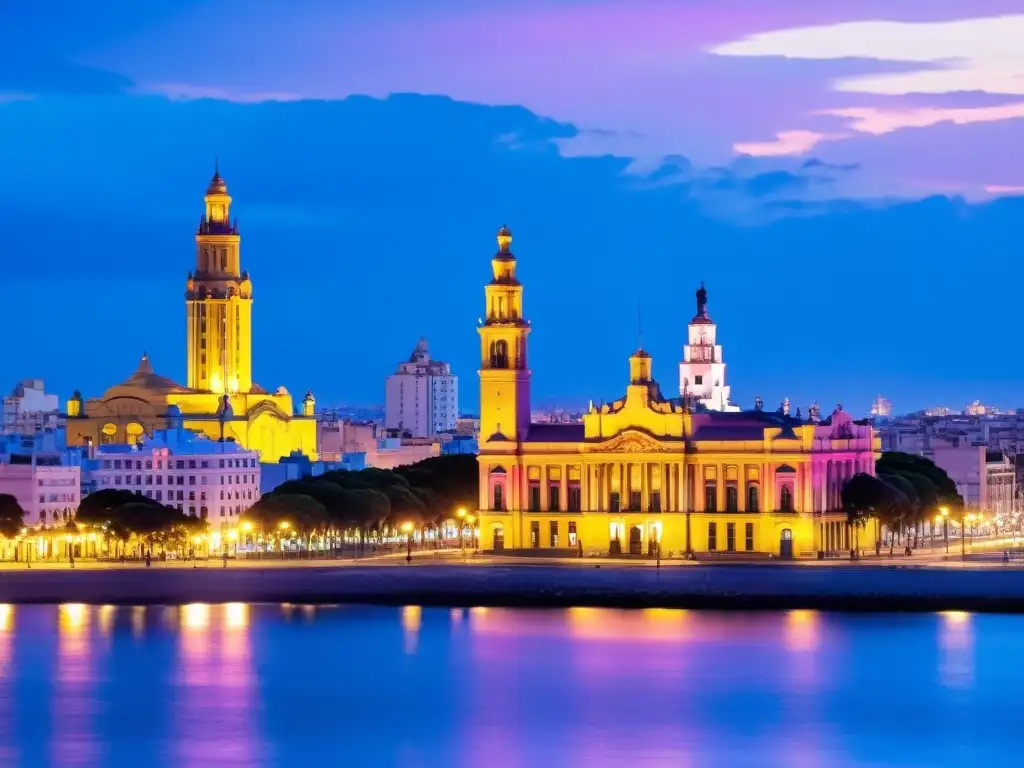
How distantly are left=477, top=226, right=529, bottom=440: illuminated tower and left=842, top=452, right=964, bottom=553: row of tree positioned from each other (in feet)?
48.9

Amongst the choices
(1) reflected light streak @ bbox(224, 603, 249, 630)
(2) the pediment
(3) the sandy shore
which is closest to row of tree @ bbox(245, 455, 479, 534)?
(2) the pediment

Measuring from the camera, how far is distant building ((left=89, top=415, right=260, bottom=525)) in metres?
169

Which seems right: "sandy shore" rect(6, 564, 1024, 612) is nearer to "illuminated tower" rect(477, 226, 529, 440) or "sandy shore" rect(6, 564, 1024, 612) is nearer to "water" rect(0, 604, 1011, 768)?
"water" rect(0, 604, 1011, 768)

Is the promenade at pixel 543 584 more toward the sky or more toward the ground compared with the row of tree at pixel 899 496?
more toward the ground

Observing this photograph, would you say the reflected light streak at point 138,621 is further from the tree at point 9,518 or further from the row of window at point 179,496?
the row of window at point 179,496

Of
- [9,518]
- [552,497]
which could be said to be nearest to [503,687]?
[9,518]

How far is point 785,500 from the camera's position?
501 feet

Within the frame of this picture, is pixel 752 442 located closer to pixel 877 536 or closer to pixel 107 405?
pixel 877 536

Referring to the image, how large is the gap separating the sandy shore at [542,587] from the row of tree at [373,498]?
12.4 meters

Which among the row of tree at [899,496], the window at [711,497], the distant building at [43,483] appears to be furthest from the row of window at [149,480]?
the row of tree at [899,496]

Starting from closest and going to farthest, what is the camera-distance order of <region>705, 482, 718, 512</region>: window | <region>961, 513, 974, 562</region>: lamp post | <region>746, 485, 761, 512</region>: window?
1. <region>961, 513, 974, 562</region>: lamp post
2. <region>746, 485, 761, 512</region>: window
3. <region>705, 482, 718, 512</region>: window

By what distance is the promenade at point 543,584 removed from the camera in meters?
125

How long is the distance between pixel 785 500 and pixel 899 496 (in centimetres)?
563

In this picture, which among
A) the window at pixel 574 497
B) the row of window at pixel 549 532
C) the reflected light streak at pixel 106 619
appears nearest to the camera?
the reflected light streak at pixel 106 619
